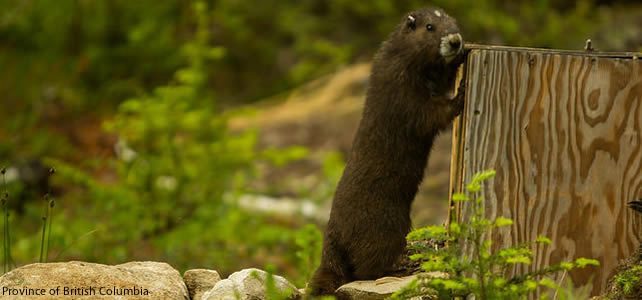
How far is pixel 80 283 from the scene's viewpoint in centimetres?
507

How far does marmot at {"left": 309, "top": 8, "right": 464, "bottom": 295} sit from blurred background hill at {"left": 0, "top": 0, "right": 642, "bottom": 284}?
378cm

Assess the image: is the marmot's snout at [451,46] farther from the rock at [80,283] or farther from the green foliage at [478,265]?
the rock at [80,283]

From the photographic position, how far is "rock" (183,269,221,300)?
5762 millimetres

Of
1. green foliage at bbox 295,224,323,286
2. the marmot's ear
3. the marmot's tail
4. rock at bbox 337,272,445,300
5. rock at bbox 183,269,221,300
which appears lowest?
rock at bbox 337,272,445,300

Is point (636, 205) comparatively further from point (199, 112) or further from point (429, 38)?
point (199, 112)

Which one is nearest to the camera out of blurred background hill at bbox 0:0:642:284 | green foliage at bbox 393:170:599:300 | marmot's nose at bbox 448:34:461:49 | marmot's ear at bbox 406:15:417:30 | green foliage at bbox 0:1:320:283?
green foliage at bbox 393:170:599:300

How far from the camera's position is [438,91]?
5961 millimetres

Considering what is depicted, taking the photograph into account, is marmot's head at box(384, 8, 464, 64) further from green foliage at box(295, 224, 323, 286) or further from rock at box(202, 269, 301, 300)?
rock at box(202, 269, 301, 300)

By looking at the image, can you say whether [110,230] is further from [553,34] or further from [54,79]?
[553,34]

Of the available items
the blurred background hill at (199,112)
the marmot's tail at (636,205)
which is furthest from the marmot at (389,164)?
the blurred background hill at (199,112)

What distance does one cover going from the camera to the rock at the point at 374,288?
520cm

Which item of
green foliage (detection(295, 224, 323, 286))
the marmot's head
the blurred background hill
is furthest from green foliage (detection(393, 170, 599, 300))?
the blurred background hill

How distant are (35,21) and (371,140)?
34.7 feet

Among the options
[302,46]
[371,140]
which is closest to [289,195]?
[302,46]
